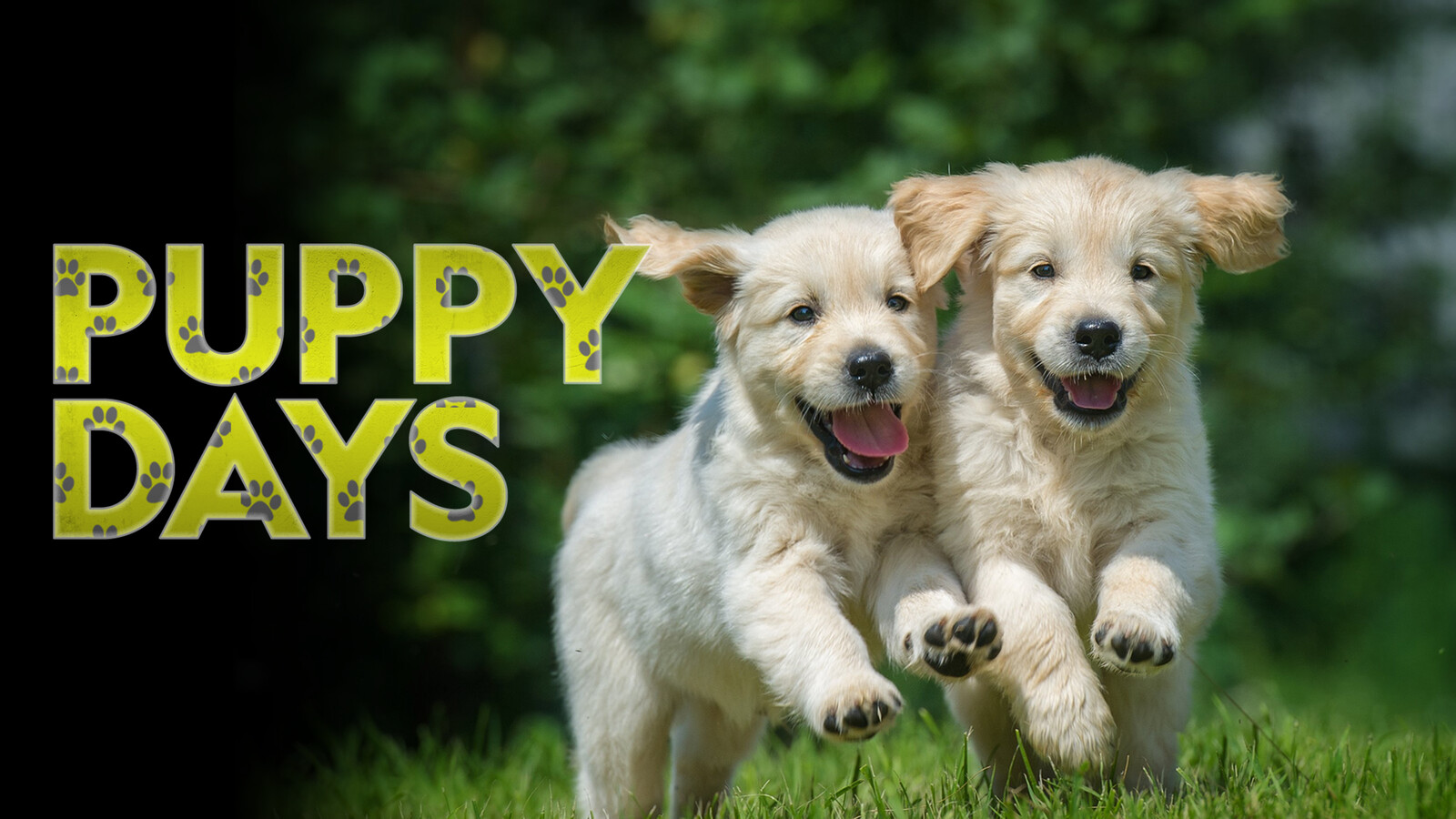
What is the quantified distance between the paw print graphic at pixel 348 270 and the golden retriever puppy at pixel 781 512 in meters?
1.35

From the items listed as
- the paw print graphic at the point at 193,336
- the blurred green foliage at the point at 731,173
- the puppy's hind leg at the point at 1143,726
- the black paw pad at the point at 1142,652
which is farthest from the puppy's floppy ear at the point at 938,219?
the blurred green foliage at the point at 731,173

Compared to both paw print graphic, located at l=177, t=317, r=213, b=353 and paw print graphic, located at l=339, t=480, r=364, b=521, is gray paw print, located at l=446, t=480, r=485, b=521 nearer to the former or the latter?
paw print graphic, located at l=339, t=480, r=364, b=521

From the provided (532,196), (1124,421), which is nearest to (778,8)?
(532,196)

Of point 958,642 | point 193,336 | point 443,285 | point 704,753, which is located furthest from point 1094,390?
point 193,336

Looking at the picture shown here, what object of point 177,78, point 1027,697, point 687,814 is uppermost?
point 177,78

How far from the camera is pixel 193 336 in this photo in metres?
4.96

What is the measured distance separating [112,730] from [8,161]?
207 centimetres

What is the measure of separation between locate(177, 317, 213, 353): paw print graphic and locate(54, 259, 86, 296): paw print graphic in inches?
13.9

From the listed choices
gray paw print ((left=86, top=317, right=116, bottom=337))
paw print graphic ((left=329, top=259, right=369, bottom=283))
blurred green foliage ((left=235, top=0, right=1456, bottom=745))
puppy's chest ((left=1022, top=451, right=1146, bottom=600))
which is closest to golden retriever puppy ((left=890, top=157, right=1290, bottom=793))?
puppy's chest ((left=1022, top=451, right=1146, bottom=600))

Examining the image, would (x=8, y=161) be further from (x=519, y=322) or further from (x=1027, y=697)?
(x=1027, y=697)

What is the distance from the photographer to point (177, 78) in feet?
19.0

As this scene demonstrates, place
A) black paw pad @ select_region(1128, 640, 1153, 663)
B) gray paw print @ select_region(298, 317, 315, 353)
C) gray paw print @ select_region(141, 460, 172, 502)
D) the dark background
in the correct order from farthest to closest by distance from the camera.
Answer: the dark background, gray paw print @ select_region(298, 317, 315, 353), gray paw print @ select_region(141, 460, 172, 502), black paw pad @ select_region(1128, 640, 1153, 663)

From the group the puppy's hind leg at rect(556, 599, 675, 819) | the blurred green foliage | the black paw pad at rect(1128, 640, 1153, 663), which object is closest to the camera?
the black paw pad at rect(1128, 640, 1153, 663)

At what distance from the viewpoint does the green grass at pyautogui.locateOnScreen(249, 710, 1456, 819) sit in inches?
137
